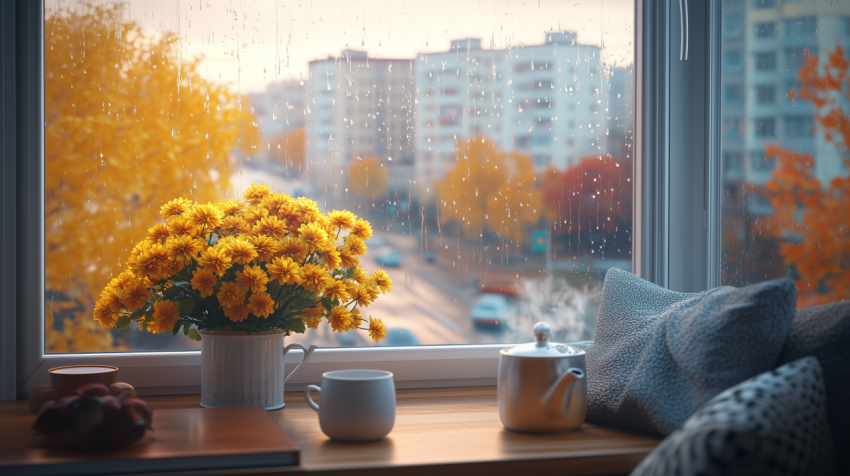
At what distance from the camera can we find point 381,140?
1.39 meters

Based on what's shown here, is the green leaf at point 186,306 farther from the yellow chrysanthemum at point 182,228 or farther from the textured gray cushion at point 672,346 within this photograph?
the textured gray cushion at point 672,346

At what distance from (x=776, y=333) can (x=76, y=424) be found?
2.86ft

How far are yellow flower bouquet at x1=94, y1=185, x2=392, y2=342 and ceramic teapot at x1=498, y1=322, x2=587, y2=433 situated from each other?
10.8 inches

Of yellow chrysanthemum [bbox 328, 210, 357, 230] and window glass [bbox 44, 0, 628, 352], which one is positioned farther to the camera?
window glass [bbox 44, 0, 628, 352]

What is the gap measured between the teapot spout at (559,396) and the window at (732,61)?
2.48 feet

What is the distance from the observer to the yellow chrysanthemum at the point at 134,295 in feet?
3.46

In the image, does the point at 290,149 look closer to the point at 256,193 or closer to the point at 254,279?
the point at 256,193

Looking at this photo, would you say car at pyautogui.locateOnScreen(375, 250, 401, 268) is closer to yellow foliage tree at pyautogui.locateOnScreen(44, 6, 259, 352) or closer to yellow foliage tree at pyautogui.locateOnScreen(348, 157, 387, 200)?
yellow foliage tree at pyautogui.locateOnScreen(348, 157, 387, 200)

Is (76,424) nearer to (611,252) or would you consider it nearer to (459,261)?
(459,261)

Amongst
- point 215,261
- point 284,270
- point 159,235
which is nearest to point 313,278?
point 284,270

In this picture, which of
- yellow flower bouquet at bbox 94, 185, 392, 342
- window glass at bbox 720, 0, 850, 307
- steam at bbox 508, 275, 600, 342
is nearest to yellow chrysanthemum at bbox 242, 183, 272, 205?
yellow flower bouquet at bbox 94, 185, 392, 342

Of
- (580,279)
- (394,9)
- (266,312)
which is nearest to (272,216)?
(266,312)

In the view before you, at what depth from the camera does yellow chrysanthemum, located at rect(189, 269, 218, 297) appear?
40.9 inches

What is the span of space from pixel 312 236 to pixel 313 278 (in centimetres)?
7
